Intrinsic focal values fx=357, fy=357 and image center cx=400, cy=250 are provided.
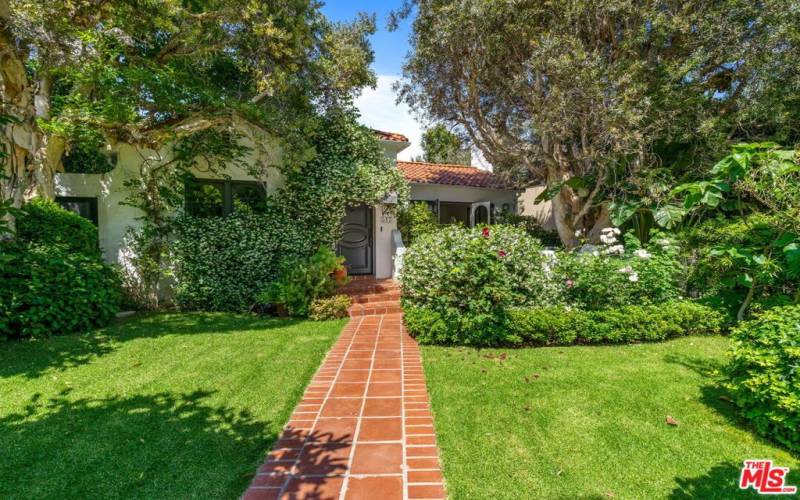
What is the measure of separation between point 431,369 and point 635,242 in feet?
18.4

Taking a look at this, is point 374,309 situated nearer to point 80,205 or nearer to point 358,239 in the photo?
point 358,239

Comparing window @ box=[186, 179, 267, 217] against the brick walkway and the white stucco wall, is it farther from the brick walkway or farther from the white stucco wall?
the brick walkway

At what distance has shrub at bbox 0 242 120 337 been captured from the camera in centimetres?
579

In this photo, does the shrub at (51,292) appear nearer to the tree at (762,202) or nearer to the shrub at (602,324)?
the shrub at (602,324)

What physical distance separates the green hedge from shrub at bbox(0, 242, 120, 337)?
19.1 ft

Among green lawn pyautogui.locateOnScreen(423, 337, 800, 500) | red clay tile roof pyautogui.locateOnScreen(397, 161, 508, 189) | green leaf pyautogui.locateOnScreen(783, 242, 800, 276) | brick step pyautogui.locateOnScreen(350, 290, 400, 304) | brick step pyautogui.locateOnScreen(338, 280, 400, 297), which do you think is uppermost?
red clay tile roof pyautogui.locateOnScreen(397, 161, 508, 189)

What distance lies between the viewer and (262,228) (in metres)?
8.87

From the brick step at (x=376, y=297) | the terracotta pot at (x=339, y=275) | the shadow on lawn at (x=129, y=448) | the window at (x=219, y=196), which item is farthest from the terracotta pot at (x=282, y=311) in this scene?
the shadow on lawn at (x=129, y=448)

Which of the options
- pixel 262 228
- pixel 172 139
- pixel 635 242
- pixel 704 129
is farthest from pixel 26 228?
pixel 704 129

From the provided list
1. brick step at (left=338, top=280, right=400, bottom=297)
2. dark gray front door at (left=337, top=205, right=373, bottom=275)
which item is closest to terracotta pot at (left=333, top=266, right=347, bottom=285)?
brick step at (left=338, top=280, right=400, bottom=297)

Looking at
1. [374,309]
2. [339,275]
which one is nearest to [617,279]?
[374,309]

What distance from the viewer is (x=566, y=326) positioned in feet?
19.5

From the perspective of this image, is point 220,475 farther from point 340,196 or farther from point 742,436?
point 340,196

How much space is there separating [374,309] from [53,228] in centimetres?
649
